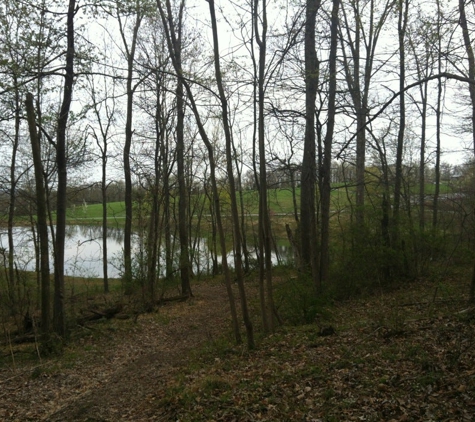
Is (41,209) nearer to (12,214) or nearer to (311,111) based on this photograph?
(311,111)

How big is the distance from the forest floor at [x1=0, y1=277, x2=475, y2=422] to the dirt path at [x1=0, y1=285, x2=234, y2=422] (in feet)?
0.09

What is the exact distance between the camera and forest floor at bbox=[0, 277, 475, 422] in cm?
465

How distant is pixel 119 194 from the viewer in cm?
2905

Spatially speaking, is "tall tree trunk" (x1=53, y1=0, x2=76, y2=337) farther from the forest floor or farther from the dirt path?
the dirt path

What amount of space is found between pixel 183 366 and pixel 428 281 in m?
7.15

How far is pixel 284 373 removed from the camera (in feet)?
19.4

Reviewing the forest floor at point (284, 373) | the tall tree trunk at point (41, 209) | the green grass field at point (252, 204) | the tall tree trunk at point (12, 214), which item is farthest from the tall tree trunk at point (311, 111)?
the tall tree trunk at point (12, 214)

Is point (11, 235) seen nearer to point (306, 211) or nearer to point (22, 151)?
point (22, 151)

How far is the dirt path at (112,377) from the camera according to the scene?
6.06m

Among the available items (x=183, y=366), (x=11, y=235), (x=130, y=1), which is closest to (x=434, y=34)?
(x=130, y=1)

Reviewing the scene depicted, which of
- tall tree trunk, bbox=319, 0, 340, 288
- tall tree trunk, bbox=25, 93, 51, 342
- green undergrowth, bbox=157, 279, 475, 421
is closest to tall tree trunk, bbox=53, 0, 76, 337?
tall tree trunk, bbox=25, 93, 51, 342

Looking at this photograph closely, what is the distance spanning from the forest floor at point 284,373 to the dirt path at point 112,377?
0.03 m

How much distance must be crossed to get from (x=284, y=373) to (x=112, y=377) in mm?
3663

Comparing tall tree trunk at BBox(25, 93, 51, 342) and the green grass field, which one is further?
the green grass field
